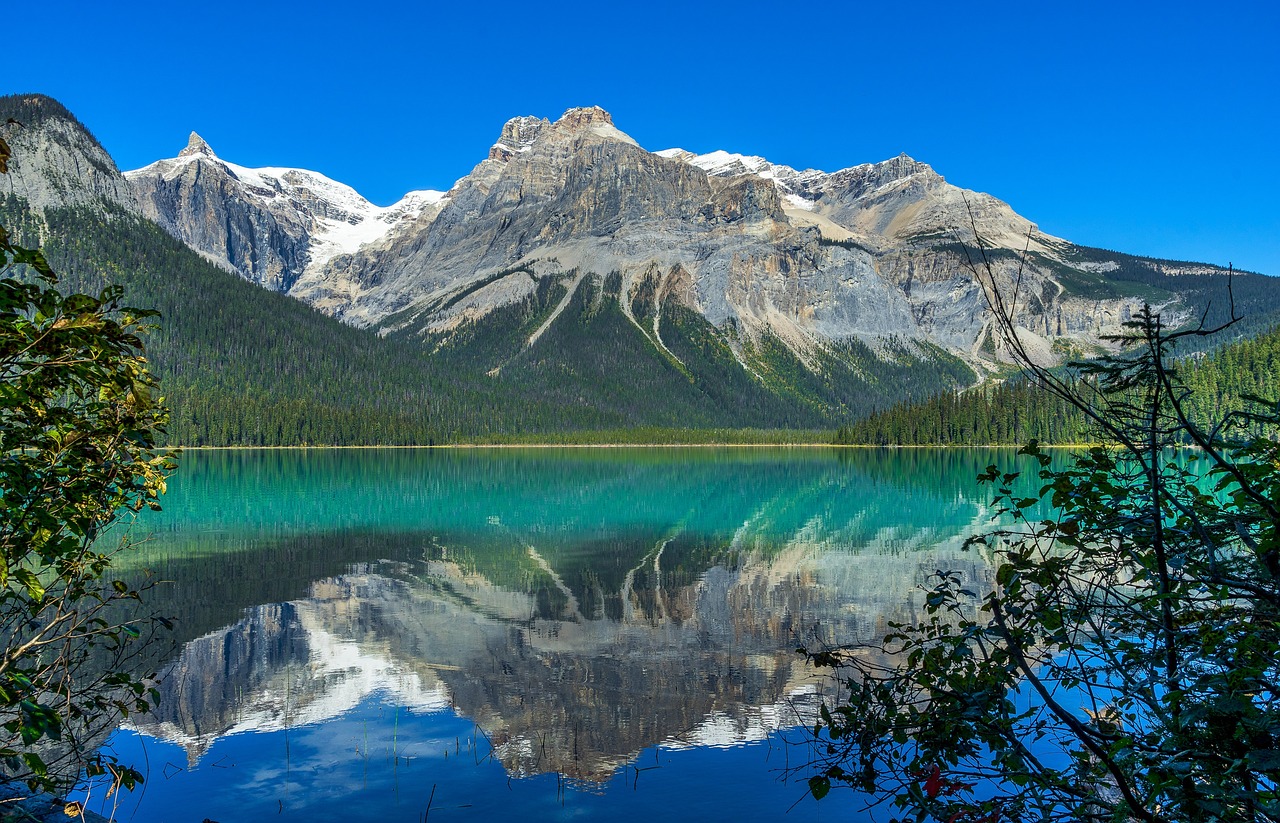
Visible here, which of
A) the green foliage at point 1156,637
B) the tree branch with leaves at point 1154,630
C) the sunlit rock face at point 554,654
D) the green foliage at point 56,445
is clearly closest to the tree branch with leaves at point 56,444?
the green foliage at point 56,445

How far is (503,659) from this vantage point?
21.5 meters

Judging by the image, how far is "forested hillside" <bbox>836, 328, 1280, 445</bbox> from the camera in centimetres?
11369

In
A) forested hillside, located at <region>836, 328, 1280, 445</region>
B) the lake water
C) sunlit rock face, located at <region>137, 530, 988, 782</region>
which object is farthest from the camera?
forested hillside, located at <region>836, 328, 1280, 445</region>

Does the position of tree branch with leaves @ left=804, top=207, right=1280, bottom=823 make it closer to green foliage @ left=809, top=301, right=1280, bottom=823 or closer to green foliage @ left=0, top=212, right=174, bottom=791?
green foliage @ left=809, top=301, right=1280, bottom=823

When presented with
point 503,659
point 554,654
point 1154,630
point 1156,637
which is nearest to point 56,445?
point 1156,637

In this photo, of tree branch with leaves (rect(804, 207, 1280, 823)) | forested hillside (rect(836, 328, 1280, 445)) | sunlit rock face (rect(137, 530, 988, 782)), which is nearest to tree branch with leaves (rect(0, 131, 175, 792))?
tree branch with leaves (rect(804, 207, 1280, 823))

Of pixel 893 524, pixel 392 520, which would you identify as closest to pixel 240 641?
pixel 392 520

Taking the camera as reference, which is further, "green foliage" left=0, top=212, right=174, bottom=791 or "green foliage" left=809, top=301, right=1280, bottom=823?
"green foliage" left=0, top=212, right=174, bottom=791

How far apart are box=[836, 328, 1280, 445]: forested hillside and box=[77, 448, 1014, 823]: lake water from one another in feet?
276

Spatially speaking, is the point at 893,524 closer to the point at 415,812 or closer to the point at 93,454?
the point at 415,812

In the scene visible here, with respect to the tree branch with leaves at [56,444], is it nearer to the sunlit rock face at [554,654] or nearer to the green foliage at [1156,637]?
the green foliage at [1156,637]

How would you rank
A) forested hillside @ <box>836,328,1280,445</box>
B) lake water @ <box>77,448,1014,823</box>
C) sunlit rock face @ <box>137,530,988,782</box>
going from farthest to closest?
forested hillside @ <box>836,328,1280,445</box> → sunlit rock face @ <box>137,530,988,782</box> → lake water @ <box>77,448,1014,823</box>

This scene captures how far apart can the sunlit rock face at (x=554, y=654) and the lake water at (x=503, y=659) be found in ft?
0.28

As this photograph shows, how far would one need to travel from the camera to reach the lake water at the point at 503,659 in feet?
45.5
